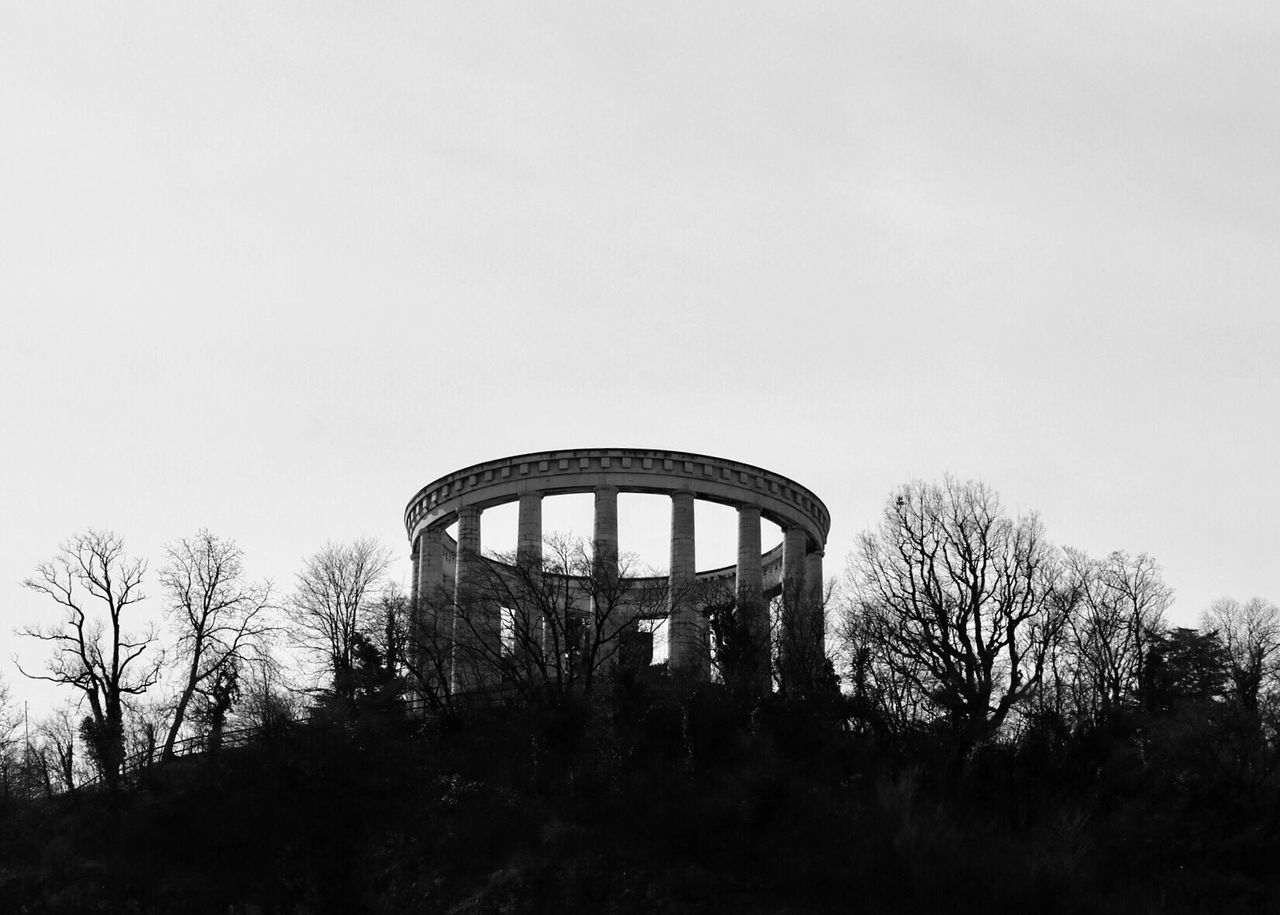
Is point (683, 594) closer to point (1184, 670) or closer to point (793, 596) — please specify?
point (793, 596)

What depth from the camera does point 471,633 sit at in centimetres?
6066

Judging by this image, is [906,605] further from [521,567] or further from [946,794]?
[521,567]

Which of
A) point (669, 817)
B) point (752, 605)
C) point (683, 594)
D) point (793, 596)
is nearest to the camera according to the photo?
point (669, 817)

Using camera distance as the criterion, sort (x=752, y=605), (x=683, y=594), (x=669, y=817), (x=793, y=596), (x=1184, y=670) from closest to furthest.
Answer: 1. (x=669, y=817)
2. (x=1184, y=670)
3. (x=752, y=605)
4. (x=793, y=596)
5. (x=683, y=594)

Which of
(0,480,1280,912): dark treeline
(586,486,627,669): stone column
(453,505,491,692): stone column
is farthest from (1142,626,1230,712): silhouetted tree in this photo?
(453,505,491,692): stone column

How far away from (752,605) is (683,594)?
3.46 metres

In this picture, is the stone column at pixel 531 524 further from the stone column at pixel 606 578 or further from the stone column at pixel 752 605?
the stone column at pixel 752 605

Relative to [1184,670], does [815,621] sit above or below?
above

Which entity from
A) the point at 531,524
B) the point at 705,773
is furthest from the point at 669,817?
the point at 531,524

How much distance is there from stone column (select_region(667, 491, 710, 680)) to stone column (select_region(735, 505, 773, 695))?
192 cm

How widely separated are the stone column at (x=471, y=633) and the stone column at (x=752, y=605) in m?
8.99

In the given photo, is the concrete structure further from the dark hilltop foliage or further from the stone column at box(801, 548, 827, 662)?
the dark hilltop foliage

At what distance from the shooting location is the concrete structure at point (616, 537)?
59.7 metres

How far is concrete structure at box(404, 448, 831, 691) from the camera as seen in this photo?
59.7 meters
